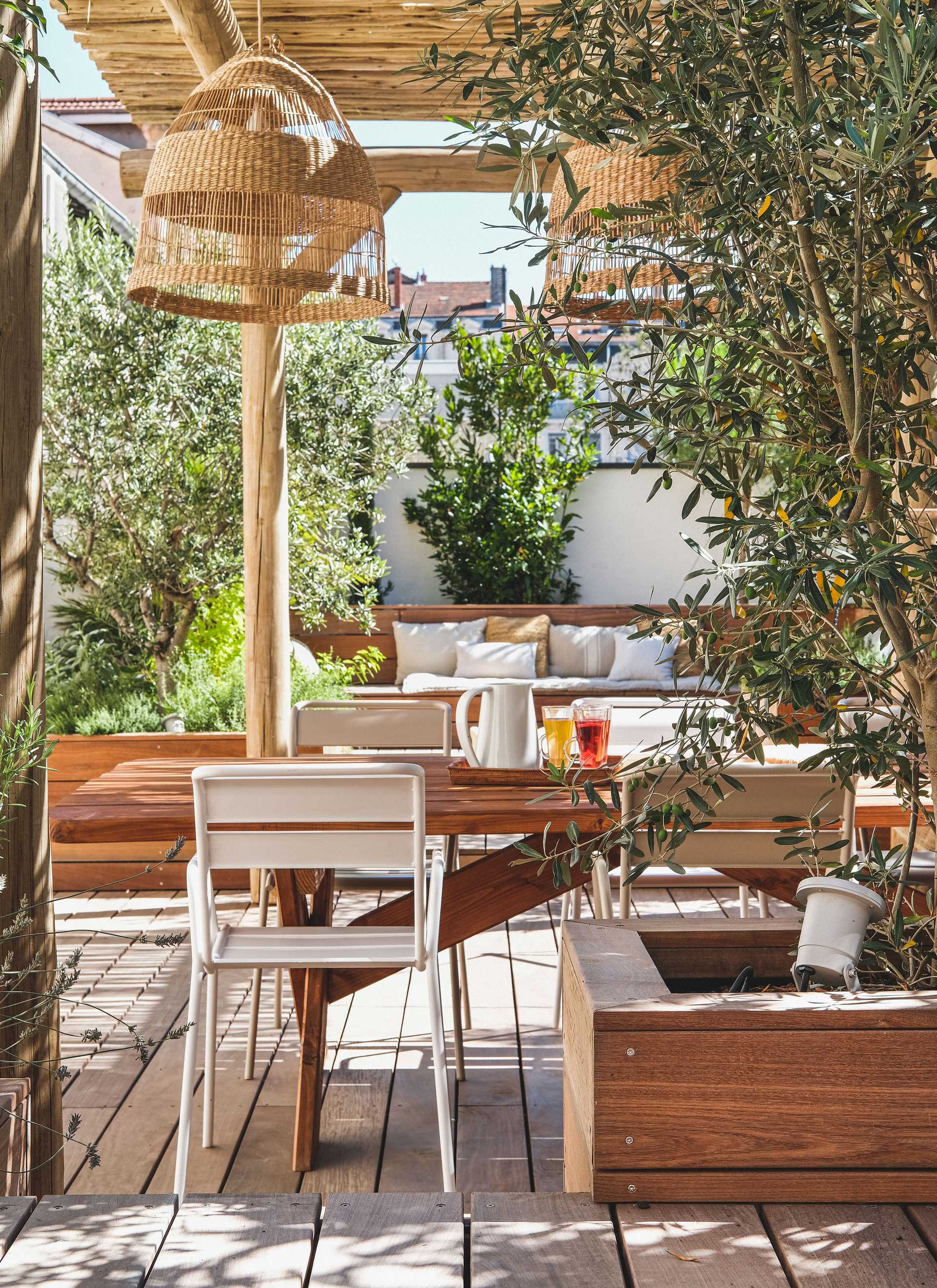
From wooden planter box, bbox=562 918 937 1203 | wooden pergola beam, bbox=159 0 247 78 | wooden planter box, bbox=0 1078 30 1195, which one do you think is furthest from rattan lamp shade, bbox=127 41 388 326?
wooden planter box, bbox=562 918 937 1203

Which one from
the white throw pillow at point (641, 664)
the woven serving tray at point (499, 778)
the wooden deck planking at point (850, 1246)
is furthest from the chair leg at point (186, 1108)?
the white throw pillow at point (641, 664)

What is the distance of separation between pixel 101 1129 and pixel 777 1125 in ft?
6.54

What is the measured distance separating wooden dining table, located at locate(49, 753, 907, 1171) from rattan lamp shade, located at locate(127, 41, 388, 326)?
118 cm

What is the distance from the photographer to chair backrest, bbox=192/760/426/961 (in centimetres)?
221

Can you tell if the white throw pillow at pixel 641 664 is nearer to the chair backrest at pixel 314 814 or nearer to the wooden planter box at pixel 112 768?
the wooden planter box at pixel 112 768

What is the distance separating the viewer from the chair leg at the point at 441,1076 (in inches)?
86.7

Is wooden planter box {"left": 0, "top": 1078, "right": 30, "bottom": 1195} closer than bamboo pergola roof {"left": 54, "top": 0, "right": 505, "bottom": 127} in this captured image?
Yes

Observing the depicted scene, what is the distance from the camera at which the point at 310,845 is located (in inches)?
89.2

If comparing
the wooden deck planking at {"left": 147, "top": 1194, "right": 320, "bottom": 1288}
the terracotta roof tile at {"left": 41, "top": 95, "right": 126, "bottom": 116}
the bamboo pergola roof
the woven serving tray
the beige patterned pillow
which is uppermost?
the terracotta roof tile at {"left": 41, "top": 95, "right": 126, "bottom": 116}

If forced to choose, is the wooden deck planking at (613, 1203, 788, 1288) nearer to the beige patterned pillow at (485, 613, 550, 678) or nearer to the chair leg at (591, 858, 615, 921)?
the chair leg at (591, 858, 615, 921)

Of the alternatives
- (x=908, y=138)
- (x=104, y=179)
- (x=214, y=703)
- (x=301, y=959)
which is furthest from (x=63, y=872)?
(x=104, y=179)

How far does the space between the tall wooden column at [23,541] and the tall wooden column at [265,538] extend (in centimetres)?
239

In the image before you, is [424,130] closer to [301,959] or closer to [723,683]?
[301,959]

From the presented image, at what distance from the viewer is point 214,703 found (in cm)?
541
